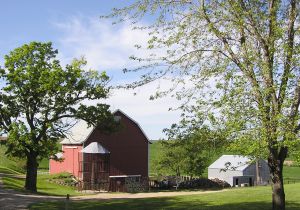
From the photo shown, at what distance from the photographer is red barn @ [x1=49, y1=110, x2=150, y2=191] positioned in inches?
1917

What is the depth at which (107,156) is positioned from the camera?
50656 millimetres

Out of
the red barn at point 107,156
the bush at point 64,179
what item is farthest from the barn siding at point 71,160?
the bush at point 64,179

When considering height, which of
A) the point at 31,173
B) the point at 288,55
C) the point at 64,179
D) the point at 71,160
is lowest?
the point at 64,179

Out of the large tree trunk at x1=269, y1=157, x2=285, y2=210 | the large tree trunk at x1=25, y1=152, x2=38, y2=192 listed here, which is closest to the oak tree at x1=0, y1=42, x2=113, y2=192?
the large tree trunk at x1=25, y1=152, x2=38, y2=192

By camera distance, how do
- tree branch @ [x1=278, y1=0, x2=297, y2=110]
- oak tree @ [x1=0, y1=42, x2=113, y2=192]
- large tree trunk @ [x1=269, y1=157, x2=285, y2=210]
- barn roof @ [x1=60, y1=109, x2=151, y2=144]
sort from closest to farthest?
tree branch @ [x1=278, y1=0, x2=297, y2=110]
large tree trunk @ [x1=269, y1=157, x2=285, y2=210]
oak tree @ [x1=0, y1=42, x2=113, y2=192]
barn roof @ [x1=60, y1=109, x2=151, y2=144]

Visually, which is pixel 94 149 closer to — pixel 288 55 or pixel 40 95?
pixel 40 95

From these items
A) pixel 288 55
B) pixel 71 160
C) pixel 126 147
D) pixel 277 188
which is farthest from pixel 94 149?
pixel 288 55

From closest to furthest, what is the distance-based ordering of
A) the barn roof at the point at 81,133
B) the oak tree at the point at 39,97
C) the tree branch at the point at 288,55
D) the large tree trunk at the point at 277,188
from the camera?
the tree branch at the point at 288,55 < the large tree trunk at the point at 277,188 < the oak tree at the point at 39,97 < the barn roof at the point at 81,133

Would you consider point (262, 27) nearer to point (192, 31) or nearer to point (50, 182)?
point (192, 31)

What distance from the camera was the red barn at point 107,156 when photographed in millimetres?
48688

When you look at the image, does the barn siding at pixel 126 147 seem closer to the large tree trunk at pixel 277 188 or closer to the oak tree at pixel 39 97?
the oak tree at pixel 39 97

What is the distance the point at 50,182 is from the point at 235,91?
38.5 meters

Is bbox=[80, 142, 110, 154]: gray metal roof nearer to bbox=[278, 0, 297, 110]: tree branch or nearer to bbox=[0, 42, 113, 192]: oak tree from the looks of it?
bbox=[0, 42, 113, 192]: oak tree

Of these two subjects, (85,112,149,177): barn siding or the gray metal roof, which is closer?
the gray metal roof
